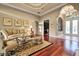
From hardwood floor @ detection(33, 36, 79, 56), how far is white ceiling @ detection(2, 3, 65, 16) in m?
0.68

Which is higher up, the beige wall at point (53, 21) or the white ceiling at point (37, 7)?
the white ceiling at point (37, 7)

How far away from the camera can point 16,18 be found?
7.38ft

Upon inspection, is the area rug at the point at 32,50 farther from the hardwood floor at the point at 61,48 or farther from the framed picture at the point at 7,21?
the framed picture at the point at 7,21

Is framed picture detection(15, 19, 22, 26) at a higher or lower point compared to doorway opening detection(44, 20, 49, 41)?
higher

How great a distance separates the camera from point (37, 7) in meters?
2.33

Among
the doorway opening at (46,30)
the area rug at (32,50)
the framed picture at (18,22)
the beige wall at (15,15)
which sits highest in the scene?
the beige wall at (15,15)

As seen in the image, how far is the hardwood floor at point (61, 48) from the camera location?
2244 millimetres

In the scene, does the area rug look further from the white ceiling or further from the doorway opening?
the white ceiling

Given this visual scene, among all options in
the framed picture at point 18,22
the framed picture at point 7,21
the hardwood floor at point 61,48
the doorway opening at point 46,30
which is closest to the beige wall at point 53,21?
the doorway opening at point 46,30

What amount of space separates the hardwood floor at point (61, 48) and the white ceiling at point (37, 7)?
68 cm

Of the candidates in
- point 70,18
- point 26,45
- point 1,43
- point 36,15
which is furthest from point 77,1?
point 1,43

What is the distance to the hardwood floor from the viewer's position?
7.36 ft

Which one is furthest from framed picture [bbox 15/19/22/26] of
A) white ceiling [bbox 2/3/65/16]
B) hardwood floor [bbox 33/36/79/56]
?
hardwood floor [bbox 33/36/79/56]

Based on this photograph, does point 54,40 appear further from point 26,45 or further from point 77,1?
point 77,1
